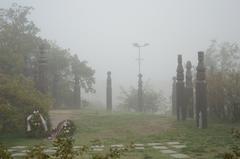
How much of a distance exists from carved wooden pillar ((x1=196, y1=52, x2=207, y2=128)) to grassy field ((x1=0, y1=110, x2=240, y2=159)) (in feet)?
1.26

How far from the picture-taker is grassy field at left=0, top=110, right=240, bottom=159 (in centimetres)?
960

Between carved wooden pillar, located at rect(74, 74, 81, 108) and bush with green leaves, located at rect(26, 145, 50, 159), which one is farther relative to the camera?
carved wooden pillar, located at rect(74, 74, 81, 108)

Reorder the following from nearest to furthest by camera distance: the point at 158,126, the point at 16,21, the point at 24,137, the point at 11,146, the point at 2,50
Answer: the point at 11,146 → the point at 24,137 → the point at 158,126 → the point at 2,50 → the point at 16,21

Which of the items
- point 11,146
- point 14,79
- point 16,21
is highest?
point 16,21

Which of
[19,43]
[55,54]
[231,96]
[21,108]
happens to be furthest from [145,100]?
[21,108]

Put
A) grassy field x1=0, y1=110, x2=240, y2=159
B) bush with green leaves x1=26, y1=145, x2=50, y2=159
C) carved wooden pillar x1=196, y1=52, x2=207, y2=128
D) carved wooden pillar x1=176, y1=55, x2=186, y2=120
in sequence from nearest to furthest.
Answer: bush with green leaves x1=26, y1=145, x2=50, y2=159 < grassy field x1=0, y1=110, x2=240, y2=159 < carved wooden pillar x1=196, y1=52, x2=207, y2=128 < carved wooden pillar x1=176, y1=55, x2=186, y2=120

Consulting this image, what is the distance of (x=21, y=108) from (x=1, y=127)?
1405 millimetres

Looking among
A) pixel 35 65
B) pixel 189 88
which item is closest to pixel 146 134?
pixel 189 88

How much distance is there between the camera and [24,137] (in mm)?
12523

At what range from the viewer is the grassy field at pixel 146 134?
9602 millimetres

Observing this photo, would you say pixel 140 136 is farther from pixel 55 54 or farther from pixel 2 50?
pixel 55 54

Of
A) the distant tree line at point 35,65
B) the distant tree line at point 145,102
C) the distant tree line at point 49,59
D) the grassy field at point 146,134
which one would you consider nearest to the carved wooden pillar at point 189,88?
the grassy field at point 146,134

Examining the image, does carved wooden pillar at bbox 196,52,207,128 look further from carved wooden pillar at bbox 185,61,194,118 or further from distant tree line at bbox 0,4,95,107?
distant tree line at bbox 0,4,95,107

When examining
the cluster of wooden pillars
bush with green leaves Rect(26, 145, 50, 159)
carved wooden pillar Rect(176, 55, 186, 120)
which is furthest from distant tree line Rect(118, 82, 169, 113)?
bush with green leaves Rect(26, 145, 50, 159)
